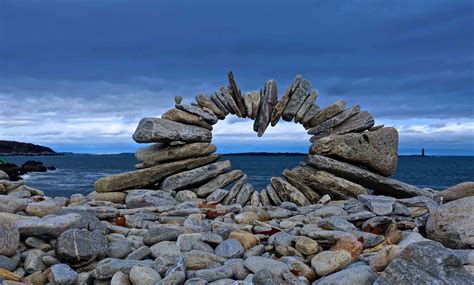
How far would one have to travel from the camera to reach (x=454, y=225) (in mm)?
8477

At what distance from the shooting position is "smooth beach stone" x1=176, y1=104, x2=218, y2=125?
14250 mm

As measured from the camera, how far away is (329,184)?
13398 mm

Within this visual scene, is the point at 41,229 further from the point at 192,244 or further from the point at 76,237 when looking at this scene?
the point at 192,244

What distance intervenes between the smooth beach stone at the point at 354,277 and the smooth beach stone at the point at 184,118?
7.82 metres

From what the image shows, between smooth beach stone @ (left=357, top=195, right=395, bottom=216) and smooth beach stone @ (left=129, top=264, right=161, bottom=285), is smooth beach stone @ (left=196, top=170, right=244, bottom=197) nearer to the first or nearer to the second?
smooth beach stone @ (left=357, top=195, right=395, bottom=216)

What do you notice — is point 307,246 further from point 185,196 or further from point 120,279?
point 185,196

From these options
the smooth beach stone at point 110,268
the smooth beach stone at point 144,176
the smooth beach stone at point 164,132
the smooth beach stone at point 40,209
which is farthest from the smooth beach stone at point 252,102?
the smooth beach stone at point 110,268

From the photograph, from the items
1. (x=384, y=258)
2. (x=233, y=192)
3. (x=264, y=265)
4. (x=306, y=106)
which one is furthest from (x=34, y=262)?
(x=306, y=106)

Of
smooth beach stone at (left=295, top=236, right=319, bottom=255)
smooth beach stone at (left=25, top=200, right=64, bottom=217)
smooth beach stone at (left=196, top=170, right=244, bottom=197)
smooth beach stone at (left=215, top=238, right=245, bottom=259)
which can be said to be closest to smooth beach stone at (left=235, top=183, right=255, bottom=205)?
smooth beach stone at (left=196, top=170, right=244, bottom=197)

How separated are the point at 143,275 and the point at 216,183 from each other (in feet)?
22.9

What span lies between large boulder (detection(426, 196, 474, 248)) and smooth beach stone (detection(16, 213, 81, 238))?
18.9 ft

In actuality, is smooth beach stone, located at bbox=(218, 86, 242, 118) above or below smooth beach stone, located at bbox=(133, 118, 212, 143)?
above

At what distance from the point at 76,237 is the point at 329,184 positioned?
715cm

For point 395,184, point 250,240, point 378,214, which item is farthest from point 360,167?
point 250,240
